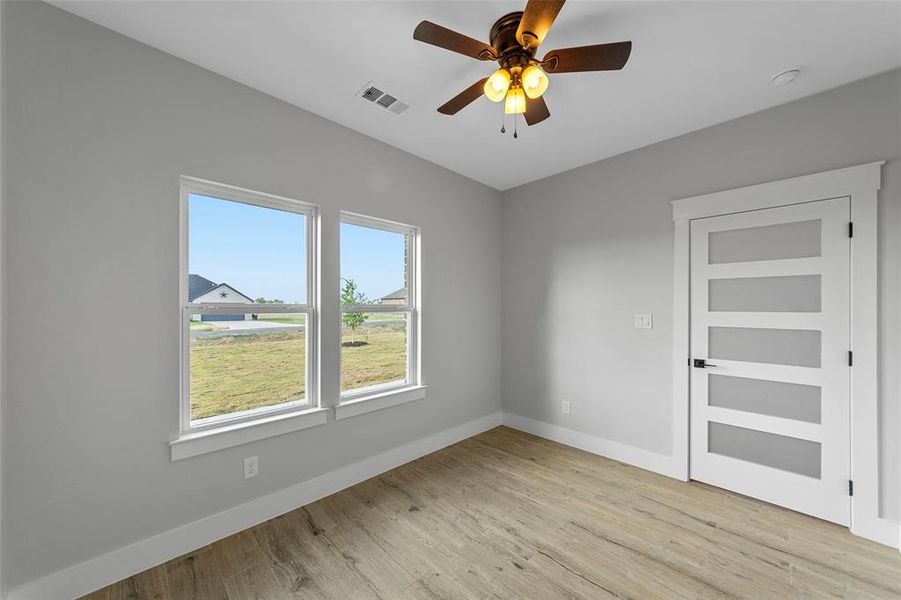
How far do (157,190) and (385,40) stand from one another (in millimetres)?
1496

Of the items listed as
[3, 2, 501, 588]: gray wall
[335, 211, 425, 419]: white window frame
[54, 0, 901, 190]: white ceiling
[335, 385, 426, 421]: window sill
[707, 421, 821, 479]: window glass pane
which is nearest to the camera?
[3, 2, 501, 588]: gray wall

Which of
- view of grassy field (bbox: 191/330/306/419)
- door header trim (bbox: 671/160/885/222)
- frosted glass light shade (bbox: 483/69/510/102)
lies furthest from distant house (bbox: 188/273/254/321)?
door header trim (bbox: 671/160/885/222)

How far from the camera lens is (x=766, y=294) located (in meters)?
2.53

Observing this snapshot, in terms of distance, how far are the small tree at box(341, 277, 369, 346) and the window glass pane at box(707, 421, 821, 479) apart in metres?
2.92

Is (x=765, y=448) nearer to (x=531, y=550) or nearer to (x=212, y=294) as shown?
(x=531, y=550)

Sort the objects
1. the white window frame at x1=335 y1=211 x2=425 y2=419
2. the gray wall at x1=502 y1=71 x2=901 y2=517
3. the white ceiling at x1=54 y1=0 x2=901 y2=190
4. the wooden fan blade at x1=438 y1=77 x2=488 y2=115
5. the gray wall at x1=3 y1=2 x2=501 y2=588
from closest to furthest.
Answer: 1. the gray wall at x1=3 y1=2 x2=501 y2=588
2. the white ceiling at x1=54 y1=0 x2=901 y2=190
3. the wooden fan blade at x1=438 y1=77 x2=488 y2=115
4. the gray wall at x1=502 y1=71 x2=901 y2=517
5. the white window frame at x1=335 y1=211 x2=425 y2=419

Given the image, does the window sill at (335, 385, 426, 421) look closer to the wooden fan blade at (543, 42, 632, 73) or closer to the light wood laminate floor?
the light wood laminate floor

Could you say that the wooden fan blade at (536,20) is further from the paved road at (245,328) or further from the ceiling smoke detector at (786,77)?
the paved road at (245,328)

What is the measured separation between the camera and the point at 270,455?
232 centimetres

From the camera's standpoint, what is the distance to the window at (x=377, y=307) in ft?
9.49

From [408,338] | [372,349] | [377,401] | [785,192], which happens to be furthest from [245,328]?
[785,192]

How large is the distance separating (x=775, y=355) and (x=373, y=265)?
10.2ft

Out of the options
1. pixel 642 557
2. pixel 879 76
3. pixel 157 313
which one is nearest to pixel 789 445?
pixel 642 557

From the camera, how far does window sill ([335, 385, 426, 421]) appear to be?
271cm
